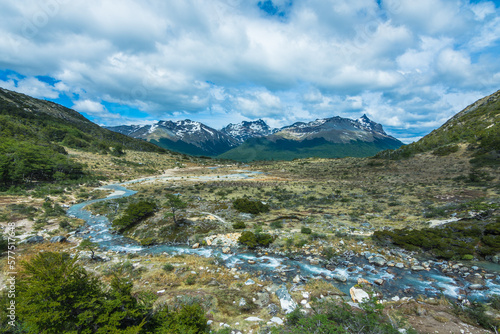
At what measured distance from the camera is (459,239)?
13680mm

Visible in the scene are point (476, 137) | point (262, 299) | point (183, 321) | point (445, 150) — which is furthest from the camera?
point (445, 150)

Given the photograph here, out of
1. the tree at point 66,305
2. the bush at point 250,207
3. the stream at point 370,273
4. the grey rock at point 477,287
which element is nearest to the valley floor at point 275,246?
the stream at point 370,273

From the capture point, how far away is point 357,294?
31.0ft

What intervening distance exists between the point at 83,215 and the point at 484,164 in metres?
69.7

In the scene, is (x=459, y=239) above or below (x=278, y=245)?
above

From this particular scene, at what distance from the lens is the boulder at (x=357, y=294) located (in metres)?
9.12

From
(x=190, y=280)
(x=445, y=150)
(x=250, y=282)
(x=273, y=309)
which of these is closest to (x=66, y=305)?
(x=190, y=280)

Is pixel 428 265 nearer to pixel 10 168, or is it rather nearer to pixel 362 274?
pixel 362 274

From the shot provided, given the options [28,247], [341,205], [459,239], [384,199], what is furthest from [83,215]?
[384,199]

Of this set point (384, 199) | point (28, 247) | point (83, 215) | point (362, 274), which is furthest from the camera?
point (384, 199)

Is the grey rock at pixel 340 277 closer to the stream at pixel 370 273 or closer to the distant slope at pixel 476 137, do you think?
the stream at pixel 370 273

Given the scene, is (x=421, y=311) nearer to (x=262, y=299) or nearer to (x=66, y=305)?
(x=262, y=299)

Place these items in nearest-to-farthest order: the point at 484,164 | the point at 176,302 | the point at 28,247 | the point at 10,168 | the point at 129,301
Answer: the point at 129,301, the point at 176,302, the point at 28,247, the point at 10,168, the point at 484,164

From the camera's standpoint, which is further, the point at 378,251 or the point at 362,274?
the point at 378,251
